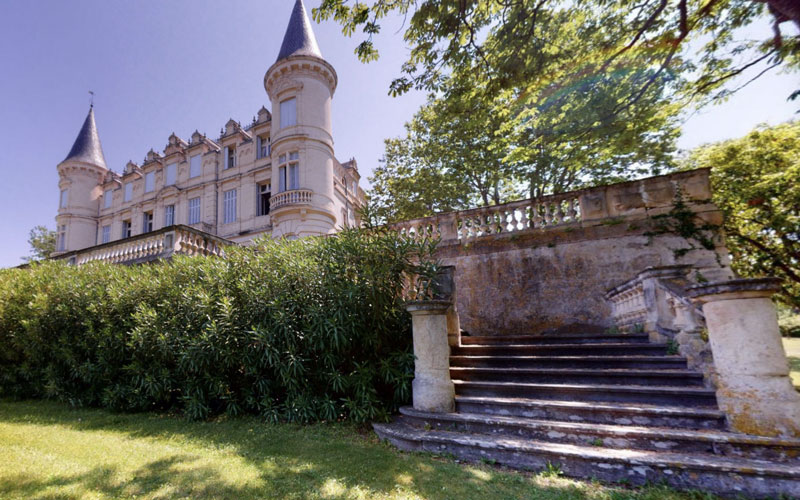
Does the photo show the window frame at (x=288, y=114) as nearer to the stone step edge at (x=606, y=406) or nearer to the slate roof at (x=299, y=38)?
the slate roof at (x=299, y=38)

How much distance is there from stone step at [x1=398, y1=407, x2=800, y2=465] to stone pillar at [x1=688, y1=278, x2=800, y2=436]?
0.59ft

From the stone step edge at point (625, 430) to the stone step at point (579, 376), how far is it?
87 cm

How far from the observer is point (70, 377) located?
6906 mm

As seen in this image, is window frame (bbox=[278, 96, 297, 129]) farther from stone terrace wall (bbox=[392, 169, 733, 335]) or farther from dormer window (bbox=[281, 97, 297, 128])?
stone terrace wall (bbox=[392, 169, 733, 335])

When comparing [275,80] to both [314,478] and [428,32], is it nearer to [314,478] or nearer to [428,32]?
[428,32]

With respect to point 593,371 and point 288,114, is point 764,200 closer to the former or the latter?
point 593,371

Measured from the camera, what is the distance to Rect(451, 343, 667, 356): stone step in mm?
5121

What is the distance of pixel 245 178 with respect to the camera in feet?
68.8

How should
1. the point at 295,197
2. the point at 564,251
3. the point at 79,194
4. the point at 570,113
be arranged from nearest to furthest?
1. the point at 570,113
2. the point at 564,251
3. the point at 295,197
4. the point at 79,194

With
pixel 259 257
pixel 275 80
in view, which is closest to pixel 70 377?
pixel 259 257

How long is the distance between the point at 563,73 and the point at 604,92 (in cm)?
134

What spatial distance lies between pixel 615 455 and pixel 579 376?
1.58m

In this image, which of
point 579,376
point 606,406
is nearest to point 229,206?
point 579,376

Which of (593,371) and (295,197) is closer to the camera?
(593,371)
